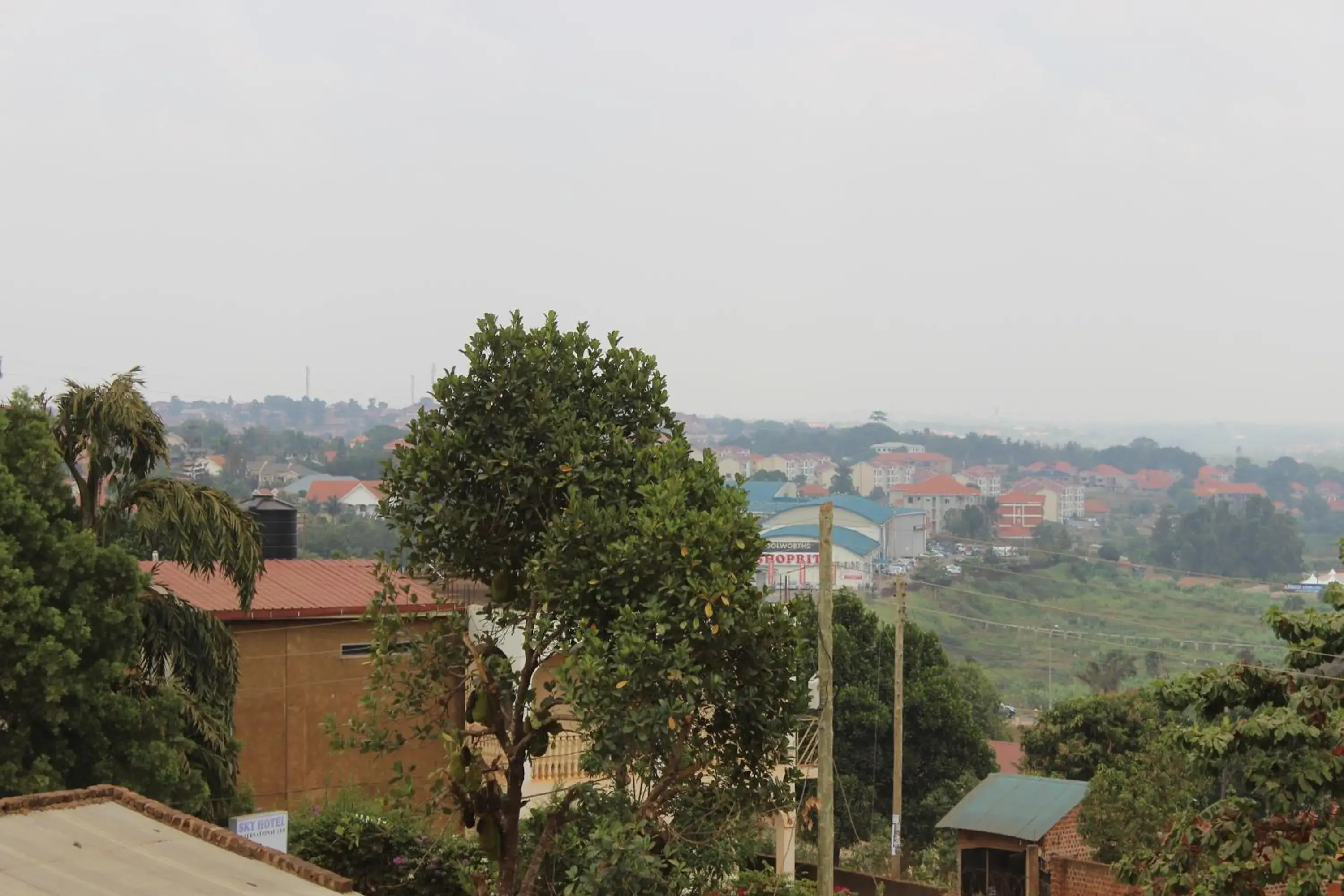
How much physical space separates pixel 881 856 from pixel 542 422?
2447 cm

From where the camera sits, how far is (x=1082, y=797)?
996 inches

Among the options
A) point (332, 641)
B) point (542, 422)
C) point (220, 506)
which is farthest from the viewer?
point (332, 641)

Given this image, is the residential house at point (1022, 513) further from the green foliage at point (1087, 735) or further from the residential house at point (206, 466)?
the green foliage at point (1087, 735)

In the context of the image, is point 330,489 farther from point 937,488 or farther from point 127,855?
point 127,855

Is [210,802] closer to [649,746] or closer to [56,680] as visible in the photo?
[56,680]

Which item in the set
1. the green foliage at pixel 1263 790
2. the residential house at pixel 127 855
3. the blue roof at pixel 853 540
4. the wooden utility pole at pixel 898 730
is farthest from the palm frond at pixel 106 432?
the blue roof at pixel 853 540

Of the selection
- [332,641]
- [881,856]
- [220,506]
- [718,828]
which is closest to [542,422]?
[718,828]

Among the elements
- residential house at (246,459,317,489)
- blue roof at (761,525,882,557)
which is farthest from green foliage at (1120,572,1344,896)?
blue roof at (761,525,882,557)

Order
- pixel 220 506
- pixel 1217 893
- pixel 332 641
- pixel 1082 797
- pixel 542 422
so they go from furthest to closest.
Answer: pixel 1082 797 < pixel 332 641 < pixel 220 506 < pixel 542 422 < pixel 1217 893

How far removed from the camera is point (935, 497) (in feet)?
615

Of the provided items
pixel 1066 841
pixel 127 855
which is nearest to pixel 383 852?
pixel 127 855

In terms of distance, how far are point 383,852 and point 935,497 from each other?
567 feet

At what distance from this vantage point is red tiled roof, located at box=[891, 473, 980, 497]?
186 metres

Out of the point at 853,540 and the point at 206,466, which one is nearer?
the point at 206,466
